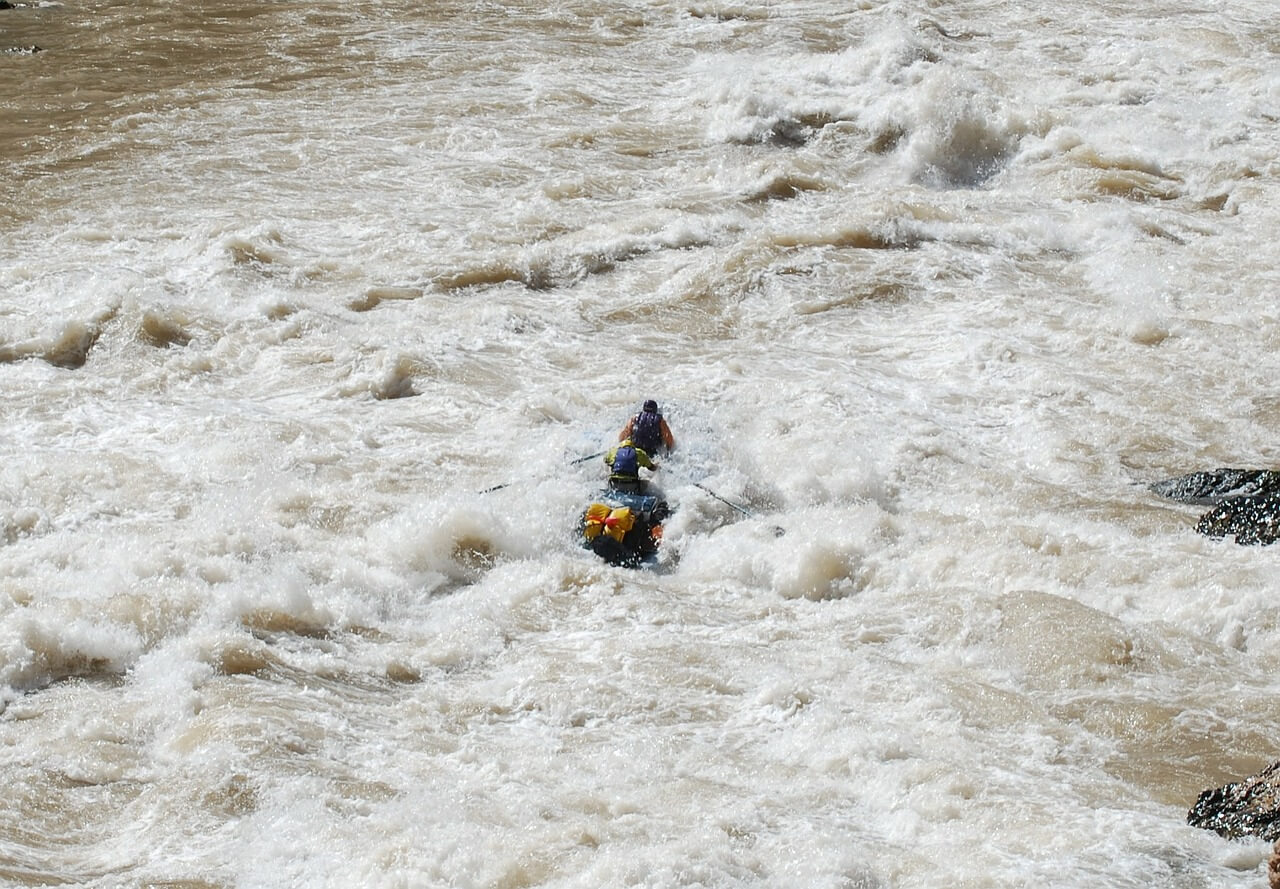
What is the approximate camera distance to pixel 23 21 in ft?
59.0

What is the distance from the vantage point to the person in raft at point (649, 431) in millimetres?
8172

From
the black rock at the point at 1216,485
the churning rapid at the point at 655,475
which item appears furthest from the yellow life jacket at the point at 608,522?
the black rock at the point at 1216,485

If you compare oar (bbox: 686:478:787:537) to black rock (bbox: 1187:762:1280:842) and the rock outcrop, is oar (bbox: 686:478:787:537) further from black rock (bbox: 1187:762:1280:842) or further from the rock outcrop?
black rock (bbox: 1187:762:1280:842)

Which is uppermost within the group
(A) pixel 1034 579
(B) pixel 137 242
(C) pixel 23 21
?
(C) pixel 23 21

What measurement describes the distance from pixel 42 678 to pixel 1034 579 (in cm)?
492

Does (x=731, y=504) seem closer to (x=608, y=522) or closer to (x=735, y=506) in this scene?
(x=735, y=506)

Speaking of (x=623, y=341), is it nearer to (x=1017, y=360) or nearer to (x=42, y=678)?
(x=1017, y=360)

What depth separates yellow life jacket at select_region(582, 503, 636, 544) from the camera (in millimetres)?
7410

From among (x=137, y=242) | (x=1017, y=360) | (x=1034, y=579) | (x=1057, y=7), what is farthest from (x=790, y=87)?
(x=1034, y=579)

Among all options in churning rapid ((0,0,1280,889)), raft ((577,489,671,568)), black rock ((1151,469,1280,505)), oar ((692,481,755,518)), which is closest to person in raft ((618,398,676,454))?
churning rapid ((0,0,1280,889))

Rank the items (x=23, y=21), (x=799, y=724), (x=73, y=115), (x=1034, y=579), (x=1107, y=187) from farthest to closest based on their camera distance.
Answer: (x=23, y=21), (x=73, y=115), (x=1107, y=187), (x=1034, y=579), (x=799, y=724)

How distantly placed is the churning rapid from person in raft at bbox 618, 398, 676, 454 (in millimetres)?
147

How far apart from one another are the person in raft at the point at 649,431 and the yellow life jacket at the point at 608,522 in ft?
2.39

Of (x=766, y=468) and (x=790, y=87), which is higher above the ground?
(x=790, y=87)
